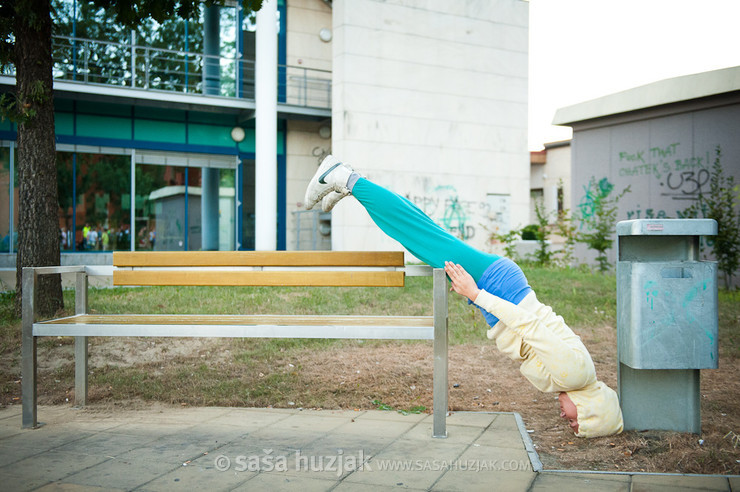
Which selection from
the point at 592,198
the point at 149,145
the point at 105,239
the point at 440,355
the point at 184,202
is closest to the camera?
the point at 440,355

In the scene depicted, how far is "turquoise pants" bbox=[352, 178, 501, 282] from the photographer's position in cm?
386

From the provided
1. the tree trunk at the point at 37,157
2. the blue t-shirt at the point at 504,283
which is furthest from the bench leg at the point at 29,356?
the tree trunk at the point at 37,157

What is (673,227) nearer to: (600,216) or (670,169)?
(600,216)

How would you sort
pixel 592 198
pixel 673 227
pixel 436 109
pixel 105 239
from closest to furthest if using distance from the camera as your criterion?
pixel 673 227 < pixel 592 198 < pixel 105 239 < pixel 436 109

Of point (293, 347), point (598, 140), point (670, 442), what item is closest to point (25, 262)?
point (293, 347)

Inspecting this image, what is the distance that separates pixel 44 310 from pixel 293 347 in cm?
289

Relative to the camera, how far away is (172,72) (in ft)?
58.9

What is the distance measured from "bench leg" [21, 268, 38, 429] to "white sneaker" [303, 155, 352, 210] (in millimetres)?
1977

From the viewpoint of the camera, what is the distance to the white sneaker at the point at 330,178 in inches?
165

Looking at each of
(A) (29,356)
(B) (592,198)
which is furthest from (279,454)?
(B) (592,198)

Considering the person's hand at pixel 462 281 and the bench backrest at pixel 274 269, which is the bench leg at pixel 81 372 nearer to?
the bench backrest at pixel 274 269

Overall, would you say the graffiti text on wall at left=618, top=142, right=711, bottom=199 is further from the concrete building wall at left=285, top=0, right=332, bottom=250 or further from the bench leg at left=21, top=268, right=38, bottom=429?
the bench leg at left=21, top=268, right=38, bottom=429

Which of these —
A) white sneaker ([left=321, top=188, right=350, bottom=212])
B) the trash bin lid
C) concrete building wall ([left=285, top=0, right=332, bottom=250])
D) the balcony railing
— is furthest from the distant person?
the trash bin lid

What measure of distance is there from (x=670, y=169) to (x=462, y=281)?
11494 mm
